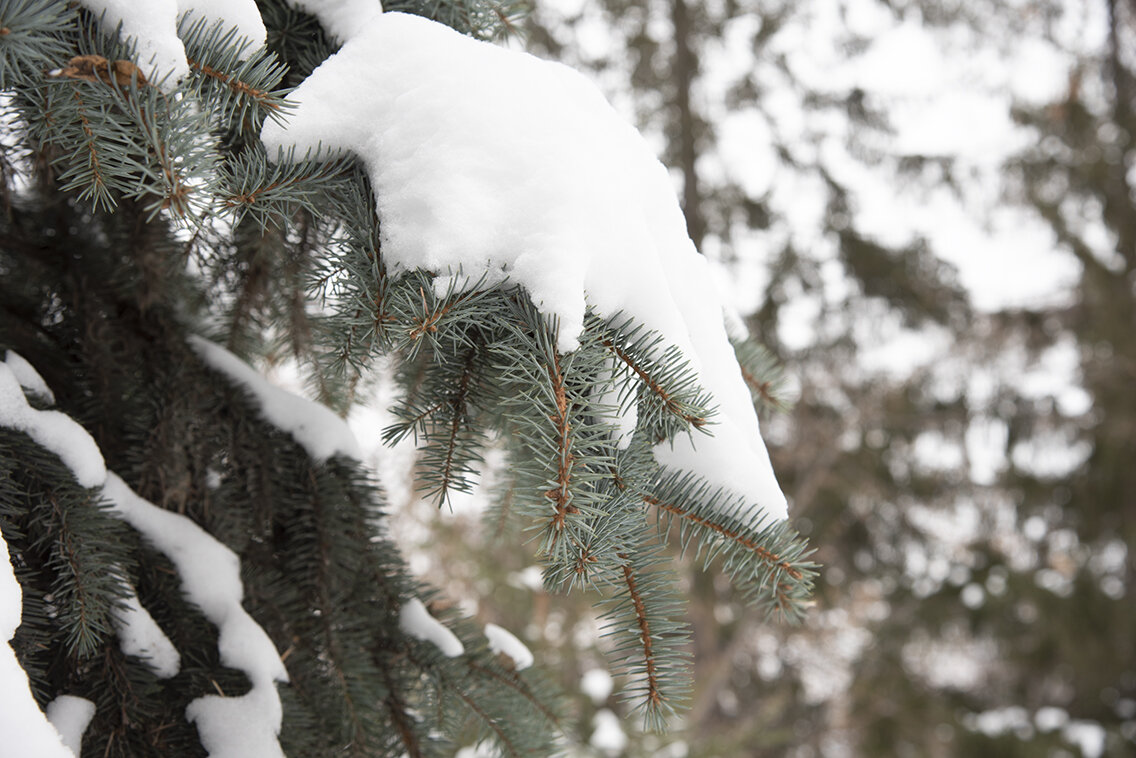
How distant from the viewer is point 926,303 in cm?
475

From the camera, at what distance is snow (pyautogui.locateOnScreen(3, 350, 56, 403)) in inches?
35.5

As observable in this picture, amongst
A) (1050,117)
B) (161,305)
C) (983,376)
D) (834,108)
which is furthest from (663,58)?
(161,305)

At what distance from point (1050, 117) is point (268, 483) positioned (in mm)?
5798

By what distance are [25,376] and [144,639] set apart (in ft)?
1.10

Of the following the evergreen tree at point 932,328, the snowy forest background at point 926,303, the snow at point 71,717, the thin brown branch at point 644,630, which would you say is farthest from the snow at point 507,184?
the evergreen tree at point 932,328

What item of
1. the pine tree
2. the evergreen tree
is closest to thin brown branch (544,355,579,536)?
the pine tree

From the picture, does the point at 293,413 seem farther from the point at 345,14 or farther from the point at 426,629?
the point at 345,14

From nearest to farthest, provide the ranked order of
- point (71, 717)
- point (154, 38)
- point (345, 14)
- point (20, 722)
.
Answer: point (20, 722) < point (154, 38) < point (71, 717) < point (345, 14)

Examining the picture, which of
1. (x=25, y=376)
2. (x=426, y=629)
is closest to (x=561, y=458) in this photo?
(x=426, y=629)

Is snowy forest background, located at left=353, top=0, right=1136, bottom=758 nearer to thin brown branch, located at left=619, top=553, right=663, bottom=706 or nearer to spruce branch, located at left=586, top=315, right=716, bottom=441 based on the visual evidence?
thin brown branch, located at left=619, top=553, right=663, bottom=706

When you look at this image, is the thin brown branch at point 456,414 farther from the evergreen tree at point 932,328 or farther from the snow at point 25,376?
the evergreen tree at point 932,328

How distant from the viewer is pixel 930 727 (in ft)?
16.3

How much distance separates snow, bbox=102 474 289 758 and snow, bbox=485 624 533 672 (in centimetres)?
32

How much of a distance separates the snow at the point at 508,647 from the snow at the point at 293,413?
34cm
